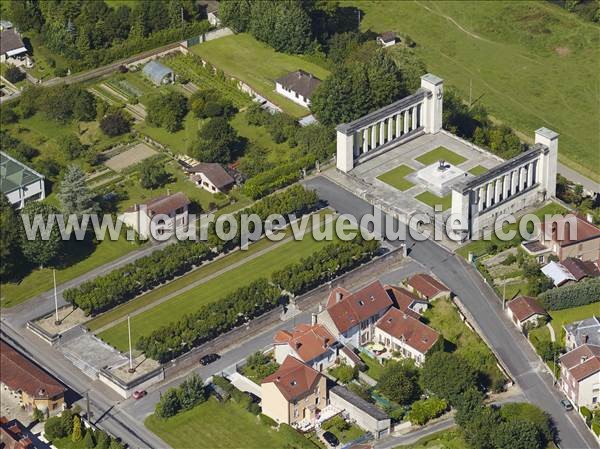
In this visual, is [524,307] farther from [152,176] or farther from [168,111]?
[168,111]

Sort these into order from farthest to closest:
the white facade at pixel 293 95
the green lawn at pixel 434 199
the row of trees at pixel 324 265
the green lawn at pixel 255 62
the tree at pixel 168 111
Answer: the green lawn at pixel 255 62
the white facade at pixel 293 95
the tree at pixel 168 111
the green lawn at pixel 434 199
the row of trees at pixel 324 265

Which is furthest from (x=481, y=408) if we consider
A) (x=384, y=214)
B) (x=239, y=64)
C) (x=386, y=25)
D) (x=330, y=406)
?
(x=386, y=25)

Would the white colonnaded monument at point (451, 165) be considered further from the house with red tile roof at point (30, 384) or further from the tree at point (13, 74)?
the tree at point (13, 74)

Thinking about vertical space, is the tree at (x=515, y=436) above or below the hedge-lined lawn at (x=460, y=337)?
above

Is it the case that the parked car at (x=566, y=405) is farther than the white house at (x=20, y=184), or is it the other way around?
the white house at (x=20, y=184)

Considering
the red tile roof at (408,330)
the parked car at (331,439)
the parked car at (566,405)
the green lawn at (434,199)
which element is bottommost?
the parked car at (566,405)

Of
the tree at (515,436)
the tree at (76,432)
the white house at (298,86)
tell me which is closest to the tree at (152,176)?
the white house at (298,86)

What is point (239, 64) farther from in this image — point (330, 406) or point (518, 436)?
point (518, 436)
